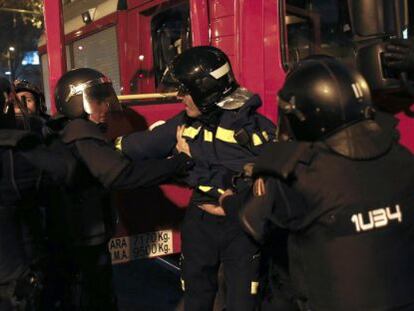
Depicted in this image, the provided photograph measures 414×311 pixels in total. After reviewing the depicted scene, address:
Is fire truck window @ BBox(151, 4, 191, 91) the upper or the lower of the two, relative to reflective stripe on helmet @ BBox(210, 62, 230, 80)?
upper

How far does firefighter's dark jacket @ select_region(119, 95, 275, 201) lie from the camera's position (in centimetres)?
262

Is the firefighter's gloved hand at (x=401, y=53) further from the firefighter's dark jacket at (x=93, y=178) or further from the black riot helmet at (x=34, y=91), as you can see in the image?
the black riot helmet at (x=34, y=91)

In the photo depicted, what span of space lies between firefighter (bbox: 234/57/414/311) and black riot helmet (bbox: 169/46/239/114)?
0.85 metres

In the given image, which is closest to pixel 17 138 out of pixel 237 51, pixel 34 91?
pixel 237 51

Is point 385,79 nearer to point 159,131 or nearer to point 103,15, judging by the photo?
point 159,131

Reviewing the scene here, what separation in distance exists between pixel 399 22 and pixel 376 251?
44.9 inches

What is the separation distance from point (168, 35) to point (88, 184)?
205cm

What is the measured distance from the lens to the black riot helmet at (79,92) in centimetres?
281

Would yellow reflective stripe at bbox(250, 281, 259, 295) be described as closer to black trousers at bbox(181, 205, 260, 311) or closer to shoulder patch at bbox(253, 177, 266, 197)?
black trousers at bbox(181, 205, 260, 311)

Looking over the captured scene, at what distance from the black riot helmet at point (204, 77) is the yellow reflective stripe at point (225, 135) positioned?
0.12m

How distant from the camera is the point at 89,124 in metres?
2.63

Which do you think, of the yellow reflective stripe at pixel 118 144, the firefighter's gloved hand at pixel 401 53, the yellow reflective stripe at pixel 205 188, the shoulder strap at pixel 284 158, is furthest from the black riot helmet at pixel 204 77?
the shoulder strap at pixel 284 158

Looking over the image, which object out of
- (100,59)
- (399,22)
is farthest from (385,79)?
(100,59)

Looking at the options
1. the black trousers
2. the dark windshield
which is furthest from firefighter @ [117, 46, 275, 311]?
the dark windshield
